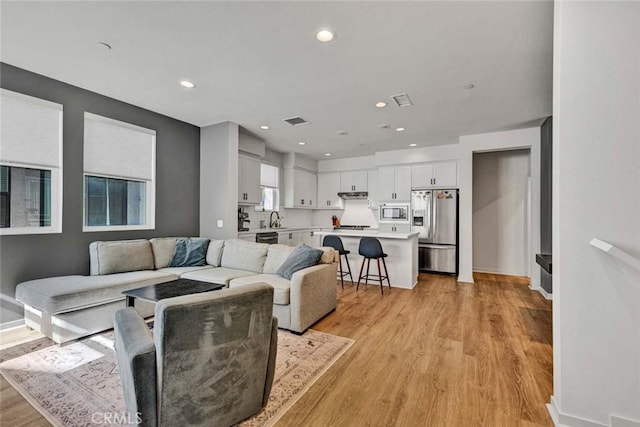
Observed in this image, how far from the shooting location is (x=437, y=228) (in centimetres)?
580

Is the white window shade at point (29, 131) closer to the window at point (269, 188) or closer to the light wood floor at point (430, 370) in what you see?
the light wood floor at point (430, 370)

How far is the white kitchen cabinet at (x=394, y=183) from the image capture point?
20.5 feet

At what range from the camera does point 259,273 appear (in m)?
3.70

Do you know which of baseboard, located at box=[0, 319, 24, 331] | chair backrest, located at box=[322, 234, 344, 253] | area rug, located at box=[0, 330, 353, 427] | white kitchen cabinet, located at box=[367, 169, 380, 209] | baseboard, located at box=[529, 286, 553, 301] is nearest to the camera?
area rug, located at box=[0, 330, 353, 427]

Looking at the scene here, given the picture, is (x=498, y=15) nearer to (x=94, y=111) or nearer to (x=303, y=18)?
(x=303, y=18)

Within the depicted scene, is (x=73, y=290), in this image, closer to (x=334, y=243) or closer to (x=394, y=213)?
(x=334, y=243)

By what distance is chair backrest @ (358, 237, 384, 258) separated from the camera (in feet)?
14.4

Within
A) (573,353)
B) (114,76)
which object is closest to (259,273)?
(114,76)

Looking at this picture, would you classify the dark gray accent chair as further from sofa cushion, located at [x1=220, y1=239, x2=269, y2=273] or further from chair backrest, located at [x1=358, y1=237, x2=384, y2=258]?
chair backrest, located at [x1=358, y1=237, x2=384, y2=258]

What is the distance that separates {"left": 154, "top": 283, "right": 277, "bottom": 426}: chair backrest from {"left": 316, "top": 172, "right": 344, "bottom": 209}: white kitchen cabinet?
6.05 metres

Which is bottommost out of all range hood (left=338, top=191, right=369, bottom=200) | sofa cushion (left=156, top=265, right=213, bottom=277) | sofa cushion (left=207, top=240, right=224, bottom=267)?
sofa cushion (left=156, top=265, right=213, bottom=277)

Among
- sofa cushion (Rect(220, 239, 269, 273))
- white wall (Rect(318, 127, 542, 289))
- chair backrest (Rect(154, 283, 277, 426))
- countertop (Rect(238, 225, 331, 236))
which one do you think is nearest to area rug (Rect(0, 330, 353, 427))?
chair backrest (Rect(154, 283, 277, 426))

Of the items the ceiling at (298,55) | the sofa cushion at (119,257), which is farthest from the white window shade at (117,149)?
the sofa cushion at (119,257)

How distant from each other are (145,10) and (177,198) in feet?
9.85
